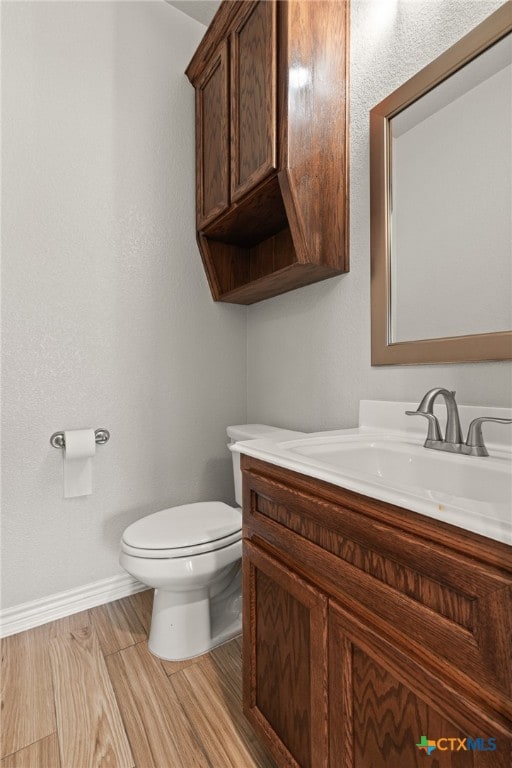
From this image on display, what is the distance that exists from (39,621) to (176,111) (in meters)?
2.44

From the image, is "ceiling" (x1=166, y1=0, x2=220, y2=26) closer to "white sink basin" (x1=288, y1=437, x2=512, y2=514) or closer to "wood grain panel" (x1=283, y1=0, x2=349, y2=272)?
"wood grain panel" (x1=283, y1=0, x2=349, y2=272)

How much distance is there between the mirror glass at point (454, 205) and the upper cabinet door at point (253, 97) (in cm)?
43

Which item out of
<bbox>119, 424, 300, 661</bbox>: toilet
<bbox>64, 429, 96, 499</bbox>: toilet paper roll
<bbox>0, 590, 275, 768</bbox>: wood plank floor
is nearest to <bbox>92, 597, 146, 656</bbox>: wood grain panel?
<bbox>0, 590, 275, 768</bbox>: wood plank floor

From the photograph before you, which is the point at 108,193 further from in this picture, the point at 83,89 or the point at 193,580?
the point at 193,580

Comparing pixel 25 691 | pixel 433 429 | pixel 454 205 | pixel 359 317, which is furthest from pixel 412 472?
pixel 25 691

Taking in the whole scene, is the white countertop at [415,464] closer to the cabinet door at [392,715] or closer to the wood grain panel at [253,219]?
the cabinet door at [392,715]

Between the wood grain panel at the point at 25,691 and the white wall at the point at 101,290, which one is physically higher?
the white wall at the point at 101,290

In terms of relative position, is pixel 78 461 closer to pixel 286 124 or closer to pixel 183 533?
pixel 183 533

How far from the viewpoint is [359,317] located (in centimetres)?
139

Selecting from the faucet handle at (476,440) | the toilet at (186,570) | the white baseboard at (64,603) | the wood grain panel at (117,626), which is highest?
the faucet handle at (476,440)

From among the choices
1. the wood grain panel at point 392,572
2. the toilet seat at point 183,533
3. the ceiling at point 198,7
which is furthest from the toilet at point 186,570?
the ceiling at point 198,7

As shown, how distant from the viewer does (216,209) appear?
1.72 m

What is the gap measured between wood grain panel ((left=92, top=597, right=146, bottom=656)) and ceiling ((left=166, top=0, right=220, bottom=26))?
2.88 m

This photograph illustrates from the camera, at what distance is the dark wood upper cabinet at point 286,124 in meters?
1.29
